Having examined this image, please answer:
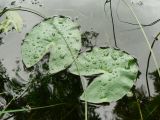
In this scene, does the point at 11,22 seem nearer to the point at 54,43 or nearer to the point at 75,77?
the point at 54,43

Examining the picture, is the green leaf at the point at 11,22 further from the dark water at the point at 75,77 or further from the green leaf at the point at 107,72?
the green leaf at the point at 107,72

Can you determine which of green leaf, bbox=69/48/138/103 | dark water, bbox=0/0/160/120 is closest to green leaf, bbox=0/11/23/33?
dark water, bbox=0/0/160/120

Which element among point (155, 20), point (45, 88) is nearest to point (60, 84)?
point (45, 88)

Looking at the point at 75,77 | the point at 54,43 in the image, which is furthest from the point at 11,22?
the point at 75,77

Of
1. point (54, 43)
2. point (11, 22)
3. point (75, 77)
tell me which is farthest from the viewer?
point (11, 22)

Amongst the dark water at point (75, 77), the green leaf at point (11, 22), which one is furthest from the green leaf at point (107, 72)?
the green leaf at point (11, 22)
